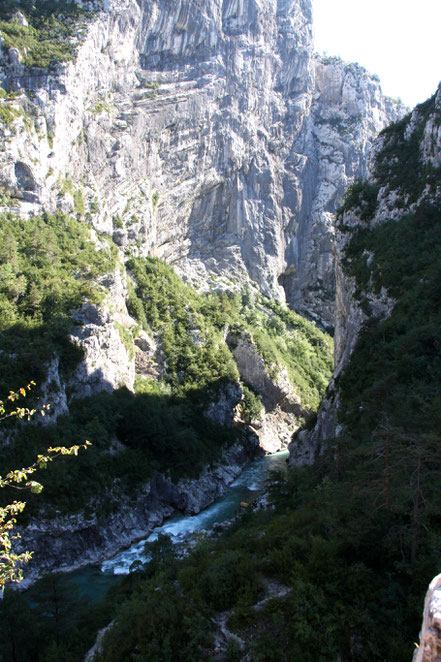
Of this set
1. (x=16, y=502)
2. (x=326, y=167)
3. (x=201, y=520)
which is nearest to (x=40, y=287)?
(x=201, y=520)

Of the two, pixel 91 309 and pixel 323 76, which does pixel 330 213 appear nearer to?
pixel 323 76

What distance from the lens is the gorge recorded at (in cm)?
1028

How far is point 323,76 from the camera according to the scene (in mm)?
96750

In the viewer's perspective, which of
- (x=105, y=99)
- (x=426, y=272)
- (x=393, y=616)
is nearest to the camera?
(x=393, y=616)

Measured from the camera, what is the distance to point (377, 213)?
35.8m

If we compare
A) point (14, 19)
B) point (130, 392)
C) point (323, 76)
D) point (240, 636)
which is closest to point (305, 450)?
point (130, 392)

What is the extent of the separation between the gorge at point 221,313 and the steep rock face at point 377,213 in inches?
11.3

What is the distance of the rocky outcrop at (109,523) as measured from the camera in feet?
83.5

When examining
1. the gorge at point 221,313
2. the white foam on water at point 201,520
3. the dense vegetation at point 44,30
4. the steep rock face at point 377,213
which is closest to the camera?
the gorge at point 221,313

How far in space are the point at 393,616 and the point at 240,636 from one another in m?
3.33

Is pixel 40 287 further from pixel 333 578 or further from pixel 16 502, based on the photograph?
pixel 333 578

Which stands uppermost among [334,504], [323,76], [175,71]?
[323,76]

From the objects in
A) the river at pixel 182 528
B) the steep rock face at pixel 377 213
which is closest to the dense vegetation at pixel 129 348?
the river at pixel 182 528

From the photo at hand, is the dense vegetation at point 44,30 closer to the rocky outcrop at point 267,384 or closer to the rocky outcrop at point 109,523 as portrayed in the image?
the rocky outcrop at point 267,384
